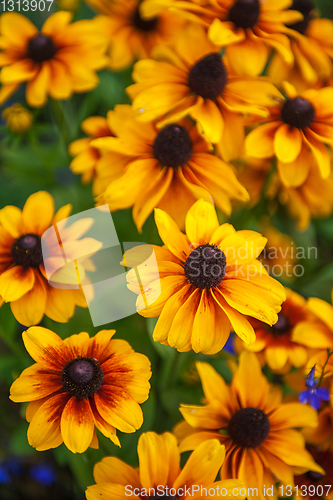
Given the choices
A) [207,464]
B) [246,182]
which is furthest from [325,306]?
[246,182]

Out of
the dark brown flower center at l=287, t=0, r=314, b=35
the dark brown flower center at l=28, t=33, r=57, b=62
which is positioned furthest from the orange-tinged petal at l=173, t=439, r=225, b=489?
the dark brown flower center at l=287, t=0, r=314, b=35

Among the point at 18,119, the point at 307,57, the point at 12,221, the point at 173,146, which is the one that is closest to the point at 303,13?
the point at 307,57

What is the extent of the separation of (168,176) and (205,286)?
0.24 m

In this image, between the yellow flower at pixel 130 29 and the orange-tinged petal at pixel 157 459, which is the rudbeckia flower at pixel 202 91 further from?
the orange-tinged petal at pixel 157 459

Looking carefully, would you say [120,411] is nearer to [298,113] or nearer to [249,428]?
[249,428]

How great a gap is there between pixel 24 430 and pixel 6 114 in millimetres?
701

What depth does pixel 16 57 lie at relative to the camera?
3.11 feet

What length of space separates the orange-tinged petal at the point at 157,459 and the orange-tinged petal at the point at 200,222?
279 millimetres

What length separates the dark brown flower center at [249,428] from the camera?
0.66 metres

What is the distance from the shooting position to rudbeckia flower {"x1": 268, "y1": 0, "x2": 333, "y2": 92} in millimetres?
976

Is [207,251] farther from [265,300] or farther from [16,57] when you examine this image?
[16,57]

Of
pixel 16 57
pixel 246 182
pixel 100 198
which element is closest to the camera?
pixel 100 198

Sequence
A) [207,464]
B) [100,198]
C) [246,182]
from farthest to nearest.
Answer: [246,182]
[100,198]
[207,464]

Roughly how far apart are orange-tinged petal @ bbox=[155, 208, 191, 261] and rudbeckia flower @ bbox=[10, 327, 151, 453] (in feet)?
0.48
